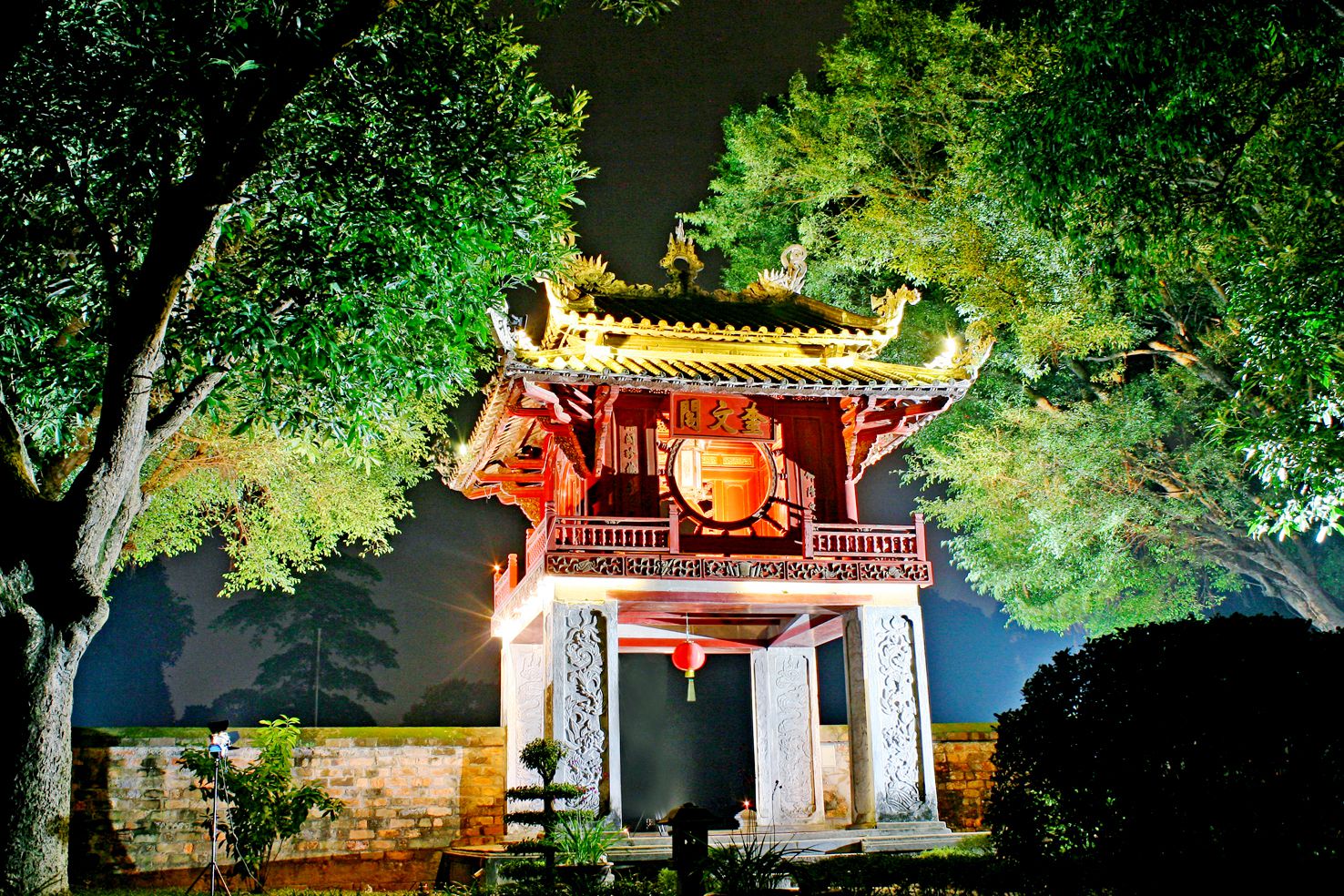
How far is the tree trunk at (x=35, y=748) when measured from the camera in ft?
22.4

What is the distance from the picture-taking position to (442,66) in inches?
324

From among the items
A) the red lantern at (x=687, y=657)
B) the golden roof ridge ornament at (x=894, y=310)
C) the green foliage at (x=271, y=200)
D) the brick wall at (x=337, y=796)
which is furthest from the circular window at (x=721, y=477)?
the green foliage at (x=271, y=200)

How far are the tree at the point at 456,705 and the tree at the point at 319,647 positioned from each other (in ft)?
2.36

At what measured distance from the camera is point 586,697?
11.5 meters

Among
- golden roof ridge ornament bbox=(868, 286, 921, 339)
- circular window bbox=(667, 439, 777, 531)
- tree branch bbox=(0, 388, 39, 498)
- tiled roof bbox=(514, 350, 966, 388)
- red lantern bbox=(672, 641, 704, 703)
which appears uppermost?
golden roof ridge ornament bbox=(868, 286, 921, 339)

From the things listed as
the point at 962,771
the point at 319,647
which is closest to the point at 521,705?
the point at 962,771

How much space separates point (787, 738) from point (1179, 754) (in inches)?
400

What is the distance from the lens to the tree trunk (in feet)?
22.4

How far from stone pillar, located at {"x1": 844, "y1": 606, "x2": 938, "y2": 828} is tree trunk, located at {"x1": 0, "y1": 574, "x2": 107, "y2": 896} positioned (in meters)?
8.03

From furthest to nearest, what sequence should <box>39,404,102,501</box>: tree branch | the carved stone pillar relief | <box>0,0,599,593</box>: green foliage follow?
the carved stone pillar relief, <box>39,404,102,501</box>: tree branch, <box>0,0,599,593</box>: green foliage

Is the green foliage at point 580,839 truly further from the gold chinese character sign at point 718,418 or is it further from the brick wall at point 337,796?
the gold chinese character sign at point 718,418

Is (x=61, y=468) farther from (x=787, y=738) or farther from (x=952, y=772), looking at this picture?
(x=952, y=772)

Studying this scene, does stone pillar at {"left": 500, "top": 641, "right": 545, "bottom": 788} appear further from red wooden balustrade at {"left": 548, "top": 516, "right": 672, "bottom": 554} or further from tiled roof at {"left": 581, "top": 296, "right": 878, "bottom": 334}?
tiled roof at {"left": 581, "top": 296, "right": 878, "bottom": 334}

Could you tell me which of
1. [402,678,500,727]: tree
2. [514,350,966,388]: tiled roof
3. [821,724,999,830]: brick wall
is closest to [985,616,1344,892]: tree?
[514,350,966,388]: tiled roof
